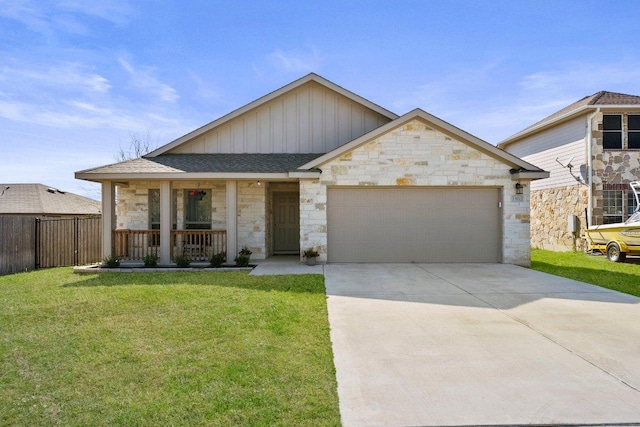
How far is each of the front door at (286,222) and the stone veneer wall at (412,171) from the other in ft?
8.86

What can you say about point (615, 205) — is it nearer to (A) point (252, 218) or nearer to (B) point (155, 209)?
(A) point (252, 218)

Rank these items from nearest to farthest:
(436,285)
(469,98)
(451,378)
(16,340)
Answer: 1. (451,378)
2. (16,340)
3. (436,285)
4. (469,98)

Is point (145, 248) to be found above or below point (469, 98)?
Result: below

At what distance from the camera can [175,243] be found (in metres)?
12.7

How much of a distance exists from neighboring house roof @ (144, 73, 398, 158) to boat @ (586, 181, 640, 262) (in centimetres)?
824

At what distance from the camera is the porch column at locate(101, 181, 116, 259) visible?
1145 cm

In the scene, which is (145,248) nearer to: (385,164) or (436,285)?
(385,164)

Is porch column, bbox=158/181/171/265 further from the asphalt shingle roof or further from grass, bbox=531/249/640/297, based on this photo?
grass, bbox=531/249/640/297

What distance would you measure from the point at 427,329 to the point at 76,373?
4.21 m

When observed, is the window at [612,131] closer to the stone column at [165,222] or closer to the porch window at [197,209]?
the porch window at [197,209]

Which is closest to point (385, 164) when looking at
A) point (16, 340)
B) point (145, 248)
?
point (145, 248)

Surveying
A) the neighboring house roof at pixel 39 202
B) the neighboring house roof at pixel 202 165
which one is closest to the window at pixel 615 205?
the neighboring house roof at pixel 202 165

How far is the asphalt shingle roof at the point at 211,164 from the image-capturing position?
11398 millimetres

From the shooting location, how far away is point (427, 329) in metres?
5.39
